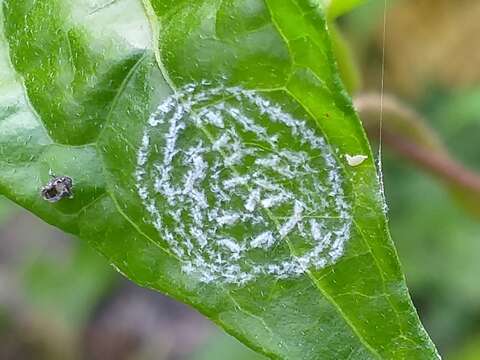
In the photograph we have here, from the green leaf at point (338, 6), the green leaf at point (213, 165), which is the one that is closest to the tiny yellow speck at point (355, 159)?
the green leaf at point (213, 165)

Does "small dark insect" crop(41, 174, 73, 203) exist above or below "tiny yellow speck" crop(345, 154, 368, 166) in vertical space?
below

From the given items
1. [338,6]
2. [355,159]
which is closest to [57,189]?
[355,159]

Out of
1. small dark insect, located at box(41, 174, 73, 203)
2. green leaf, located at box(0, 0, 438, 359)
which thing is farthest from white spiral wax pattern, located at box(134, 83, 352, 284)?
small dark insect, located at box(41, 174, 73, 203)

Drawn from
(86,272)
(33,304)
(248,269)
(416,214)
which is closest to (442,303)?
(416,214)

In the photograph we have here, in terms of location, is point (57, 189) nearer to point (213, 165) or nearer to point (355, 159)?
point (213, 165)

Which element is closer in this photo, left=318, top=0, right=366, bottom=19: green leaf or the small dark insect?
the small dark insect

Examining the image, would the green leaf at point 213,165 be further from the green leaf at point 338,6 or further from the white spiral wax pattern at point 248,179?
the green leaf at point 338,6

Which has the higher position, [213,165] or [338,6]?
[338,6]

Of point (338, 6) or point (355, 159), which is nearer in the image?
point (355, 159)

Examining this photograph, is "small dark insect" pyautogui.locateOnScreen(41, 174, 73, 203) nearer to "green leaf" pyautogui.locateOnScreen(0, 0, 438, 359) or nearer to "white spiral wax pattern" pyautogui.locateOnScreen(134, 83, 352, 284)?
"green leaf" pyautogui.locateOnScreen(0, 0, 438, 359)
